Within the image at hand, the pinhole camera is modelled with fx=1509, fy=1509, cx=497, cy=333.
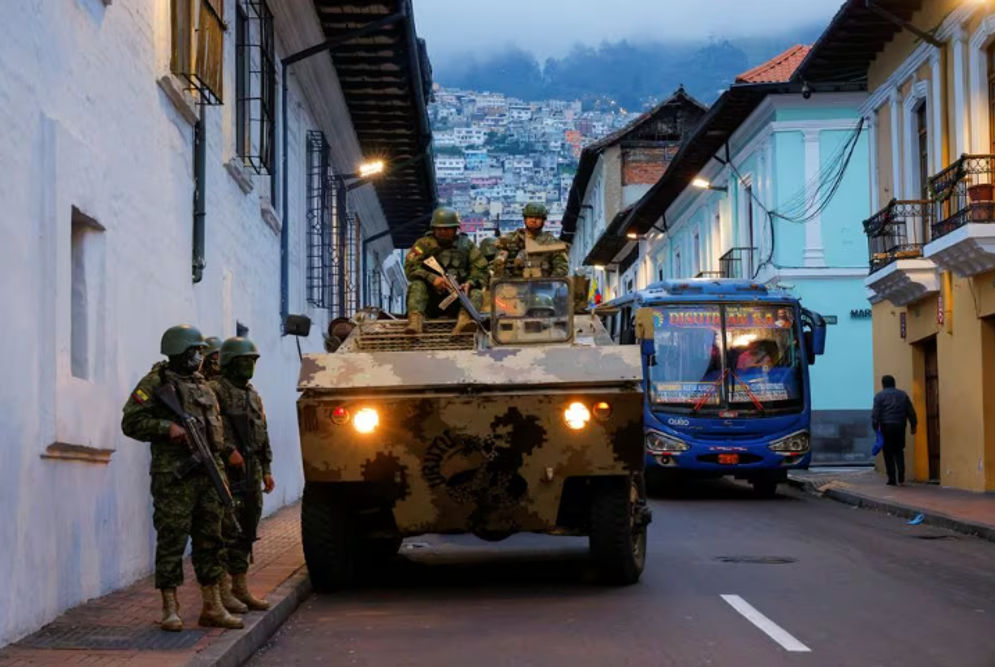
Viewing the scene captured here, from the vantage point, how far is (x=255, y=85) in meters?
17.4

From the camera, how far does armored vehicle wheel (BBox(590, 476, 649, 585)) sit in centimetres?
1124

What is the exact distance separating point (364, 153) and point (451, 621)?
792 inches

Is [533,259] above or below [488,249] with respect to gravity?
below

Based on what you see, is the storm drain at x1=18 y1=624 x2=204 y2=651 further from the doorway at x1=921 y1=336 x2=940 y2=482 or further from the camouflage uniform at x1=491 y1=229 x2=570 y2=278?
the doorway at x1=921 y1=336 x2=940 y2=482

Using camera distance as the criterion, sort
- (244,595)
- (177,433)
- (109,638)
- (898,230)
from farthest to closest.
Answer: (898,230) < (244,595) < (177,433) < (109,638)

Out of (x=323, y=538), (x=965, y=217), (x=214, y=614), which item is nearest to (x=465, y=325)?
(x=323, y=538)

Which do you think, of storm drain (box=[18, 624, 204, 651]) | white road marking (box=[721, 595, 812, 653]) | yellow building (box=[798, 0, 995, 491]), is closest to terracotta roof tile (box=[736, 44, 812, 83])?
yellow building (box=[798, 0, 995, 491])

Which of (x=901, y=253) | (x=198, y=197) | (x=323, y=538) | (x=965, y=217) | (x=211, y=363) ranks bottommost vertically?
(x=323, y=538)

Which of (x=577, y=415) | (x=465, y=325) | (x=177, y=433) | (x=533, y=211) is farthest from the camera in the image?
(x=533, y=211)

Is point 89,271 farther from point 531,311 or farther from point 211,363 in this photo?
point 531,311

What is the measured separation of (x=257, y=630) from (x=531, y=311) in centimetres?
411

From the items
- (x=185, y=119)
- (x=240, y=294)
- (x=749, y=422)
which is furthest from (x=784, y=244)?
(x=185, y=119)

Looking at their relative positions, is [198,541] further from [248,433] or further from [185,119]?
[185,119]

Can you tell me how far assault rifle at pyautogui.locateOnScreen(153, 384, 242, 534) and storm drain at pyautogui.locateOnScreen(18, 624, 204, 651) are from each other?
2.95ft
